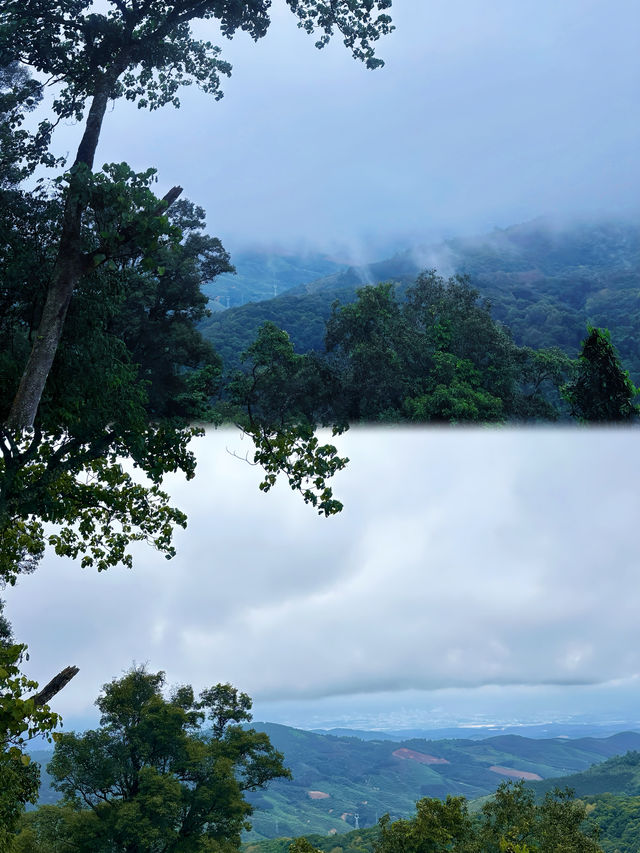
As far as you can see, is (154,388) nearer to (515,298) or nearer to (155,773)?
(155,773)

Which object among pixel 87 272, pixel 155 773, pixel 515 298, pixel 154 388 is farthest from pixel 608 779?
pixel 87 272

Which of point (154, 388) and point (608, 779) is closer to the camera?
point (154, 388)

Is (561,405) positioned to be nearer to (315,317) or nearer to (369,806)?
(315,317)

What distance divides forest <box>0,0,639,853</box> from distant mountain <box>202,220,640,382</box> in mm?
3677

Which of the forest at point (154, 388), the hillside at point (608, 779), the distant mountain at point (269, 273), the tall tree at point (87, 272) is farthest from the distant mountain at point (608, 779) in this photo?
the tall tree at point (87, 272)

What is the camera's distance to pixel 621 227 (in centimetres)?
16412

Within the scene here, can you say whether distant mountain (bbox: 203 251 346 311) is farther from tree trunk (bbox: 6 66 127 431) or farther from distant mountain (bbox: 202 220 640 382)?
tree trunk (bbox: 6 66 127 431)

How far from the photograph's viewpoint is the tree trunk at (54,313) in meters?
7.12

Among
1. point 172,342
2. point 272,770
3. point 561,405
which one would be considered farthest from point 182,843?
point 561,405

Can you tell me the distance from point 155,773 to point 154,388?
11.6 meters

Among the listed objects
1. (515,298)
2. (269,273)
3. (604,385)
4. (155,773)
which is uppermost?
(269,273)

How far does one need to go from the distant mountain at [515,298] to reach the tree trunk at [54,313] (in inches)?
694

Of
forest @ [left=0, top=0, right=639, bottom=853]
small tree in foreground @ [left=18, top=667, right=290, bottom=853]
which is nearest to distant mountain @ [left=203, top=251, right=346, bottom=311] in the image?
forest @ [left=0, top=0, right=639, bottom=853]

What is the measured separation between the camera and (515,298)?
55.4m
